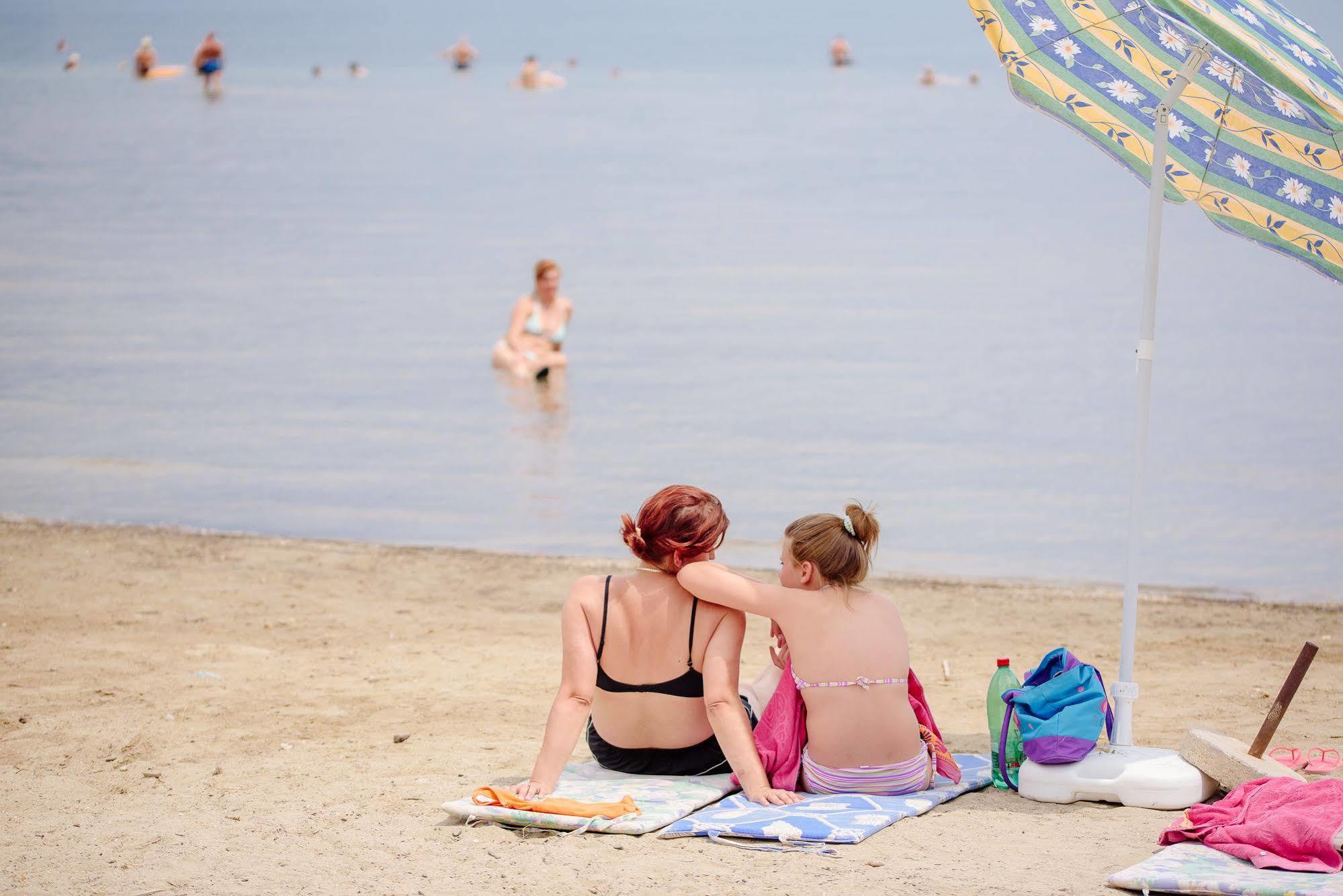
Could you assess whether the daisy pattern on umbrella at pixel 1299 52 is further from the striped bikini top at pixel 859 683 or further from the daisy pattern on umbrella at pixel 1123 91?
the striped bikini top at pixel 859 683

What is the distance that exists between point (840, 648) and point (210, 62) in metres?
41.8

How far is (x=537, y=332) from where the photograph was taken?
484 inches

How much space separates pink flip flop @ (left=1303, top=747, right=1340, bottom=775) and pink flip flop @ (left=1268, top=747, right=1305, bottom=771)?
0.07 ft

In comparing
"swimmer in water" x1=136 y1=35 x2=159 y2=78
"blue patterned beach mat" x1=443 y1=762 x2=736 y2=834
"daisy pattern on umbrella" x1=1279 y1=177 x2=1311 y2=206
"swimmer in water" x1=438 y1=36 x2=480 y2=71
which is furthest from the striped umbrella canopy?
"swimmer in water" x1=438 y1=36 x2=480 y2=71

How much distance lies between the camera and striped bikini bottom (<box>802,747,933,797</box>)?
4027mm

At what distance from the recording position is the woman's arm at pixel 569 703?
3.90 metres

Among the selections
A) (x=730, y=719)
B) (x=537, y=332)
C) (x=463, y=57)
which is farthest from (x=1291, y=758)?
(x=463, y=57)

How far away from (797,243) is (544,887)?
17.2 metres

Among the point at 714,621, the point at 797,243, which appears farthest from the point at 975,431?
the point at 797,243

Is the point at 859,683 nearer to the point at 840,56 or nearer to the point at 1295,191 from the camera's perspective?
the point at 1295,191

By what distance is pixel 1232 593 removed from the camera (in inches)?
272

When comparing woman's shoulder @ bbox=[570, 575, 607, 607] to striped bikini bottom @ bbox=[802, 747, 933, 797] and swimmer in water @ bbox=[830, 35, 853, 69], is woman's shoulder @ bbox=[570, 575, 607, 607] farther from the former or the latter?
swimmer in water @ bbox=[830, 35, 853, 69]

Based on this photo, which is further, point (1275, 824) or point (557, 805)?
point (557, 805)

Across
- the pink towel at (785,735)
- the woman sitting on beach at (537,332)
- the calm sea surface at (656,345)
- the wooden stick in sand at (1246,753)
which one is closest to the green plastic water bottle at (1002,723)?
the pink towel at (785,735)
